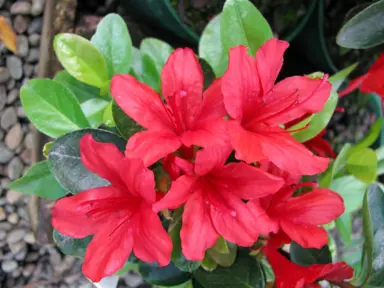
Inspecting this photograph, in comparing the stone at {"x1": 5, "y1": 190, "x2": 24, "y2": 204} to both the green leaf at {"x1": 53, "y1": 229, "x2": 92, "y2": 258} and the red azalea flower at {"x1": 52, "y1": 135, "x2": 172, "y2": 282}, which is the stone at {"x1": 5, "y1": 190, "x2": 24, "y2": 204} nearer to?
the green leaf at {"x1": 53, "y1": 229, "x2": 92, "y2": 258}

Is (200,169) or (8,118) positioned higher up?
(200,169)

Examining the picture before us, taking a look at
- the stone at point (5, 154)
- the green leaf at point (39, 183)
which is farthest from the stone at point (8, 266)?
the green leaf at point (39, 183)

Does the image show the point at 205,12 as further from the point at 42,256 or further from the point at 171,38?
the point at 42,256

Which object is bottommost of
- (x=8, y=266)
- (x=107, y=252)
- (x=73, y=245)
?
(x=8, y=266)

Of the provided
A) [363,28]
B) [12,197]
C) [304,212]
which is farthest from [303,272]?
[12,197]

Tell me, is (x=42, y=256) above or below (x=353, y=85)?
below

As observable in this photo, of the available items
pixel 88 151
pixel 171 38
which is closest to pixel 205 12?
pixel 171 38

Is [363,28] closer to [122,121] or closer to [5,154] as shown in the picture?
[122,121]
